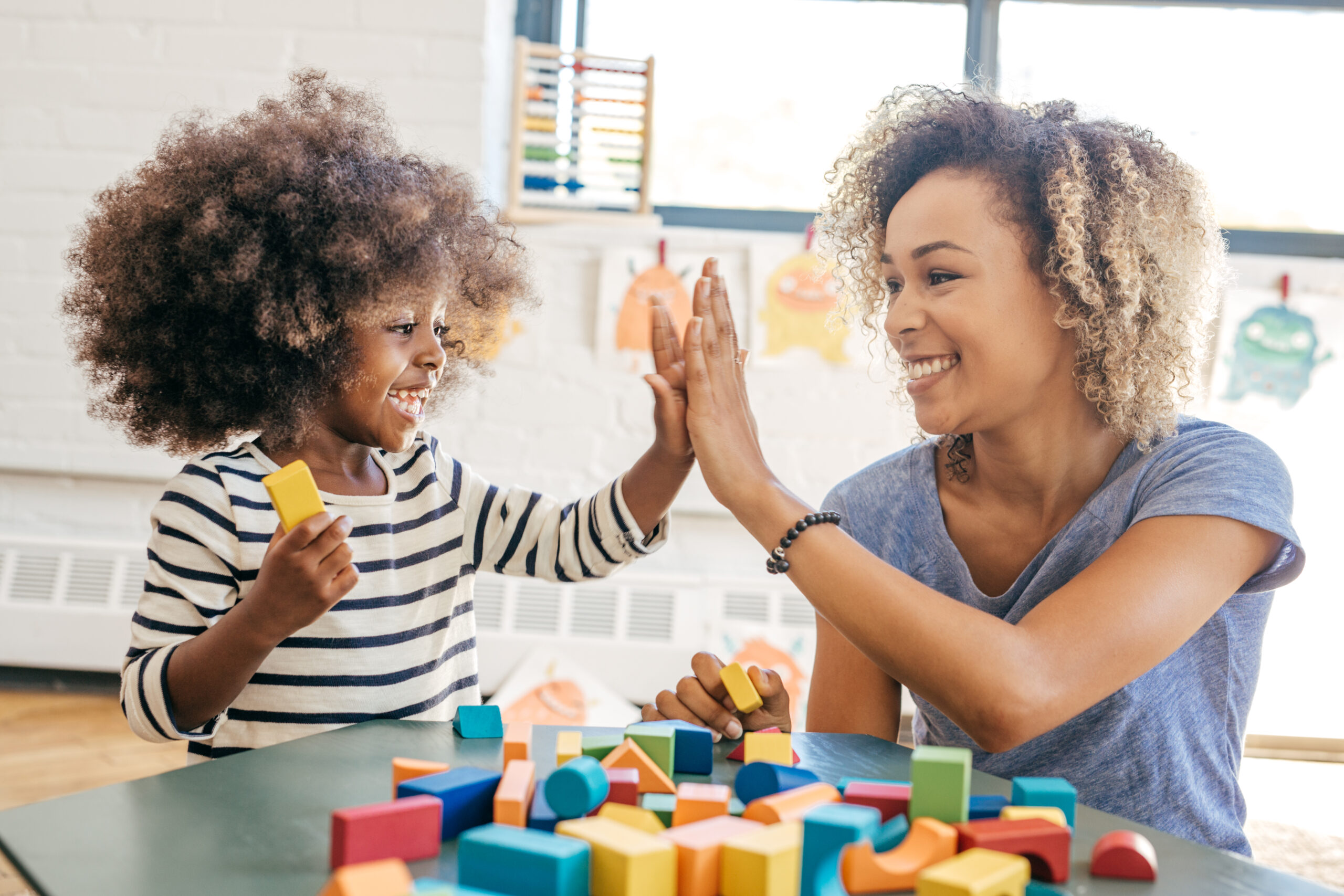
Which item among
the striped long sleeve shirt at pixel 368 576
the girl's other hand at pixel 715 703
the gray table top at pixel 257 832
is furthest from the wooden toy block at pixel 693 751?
the striped long sleeve shirt at pixel 368 576

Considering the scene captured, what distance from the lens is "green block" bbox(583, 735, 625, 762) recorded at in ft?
2.21

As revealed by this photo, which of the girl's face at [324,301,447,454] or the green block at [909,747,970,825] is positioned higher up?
the girl's face at [324,301,447,454]

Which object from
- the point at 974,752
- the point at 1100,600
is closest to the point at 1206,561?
the point at 1100,600

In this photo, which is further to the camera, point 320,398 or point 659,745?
point 320,398

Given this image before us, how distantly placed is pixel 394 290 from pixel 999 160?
62 cm

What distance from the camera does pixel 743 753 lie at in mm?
738

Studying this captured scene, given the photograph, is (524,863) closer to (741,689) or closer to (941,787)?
(941,787)

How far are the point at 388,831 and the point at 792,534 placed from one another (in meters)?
0.39

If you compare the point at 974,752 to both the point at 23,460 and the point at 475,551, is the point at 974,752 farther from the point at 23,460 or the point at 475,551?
the point at 23,460

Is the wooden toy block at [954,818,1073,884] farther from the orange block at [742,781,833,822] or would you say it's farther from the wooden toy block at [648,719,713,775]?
the wooden toy block at [648,719,713,775]

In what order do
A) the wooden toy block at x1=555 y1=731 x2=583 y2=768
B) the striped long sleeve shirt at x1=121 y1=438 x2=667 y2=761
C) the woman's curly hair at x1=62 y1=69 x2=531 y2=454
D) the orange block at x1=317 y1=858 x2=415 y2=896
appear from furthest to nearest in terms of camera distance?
the woman's curly hair at x1=62 y1=69 x2=531 y2=454 < the striped long sleeve shirt at x1=121 y1=438 x2=667 y2=761 < the wooden toy block at x1=555 y1=731 x2=583 y2=768 < the orange block at x1=317 y1=858 x2=415 y2=896

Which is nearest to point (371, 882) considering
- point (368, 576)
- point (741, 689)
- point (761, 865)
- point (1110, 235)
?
point (761, 865)

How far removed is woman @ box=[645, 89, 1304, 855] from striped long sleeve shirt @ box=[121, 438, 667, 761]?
0.26 m

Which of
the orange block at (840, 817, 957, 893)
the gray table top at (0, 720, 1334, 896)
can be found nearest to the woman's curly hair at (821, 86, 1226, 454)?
the gray table top at (0, 720, 1334, 896)
